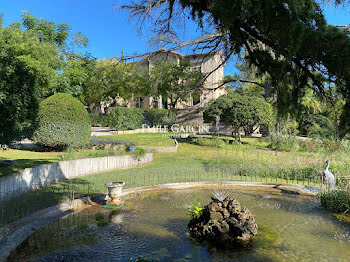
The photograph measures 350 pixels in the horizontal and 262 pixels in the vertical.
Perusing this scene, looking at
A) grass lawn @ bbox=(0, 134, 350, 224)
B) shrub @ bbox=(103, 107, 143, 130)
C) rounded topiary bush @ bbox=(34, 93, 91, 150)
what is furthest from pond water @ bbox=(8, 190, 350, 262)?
shrub @ bbox=(103, 107, 143, 130)

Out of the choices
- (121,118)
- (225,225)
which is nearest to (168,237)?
(225,225)

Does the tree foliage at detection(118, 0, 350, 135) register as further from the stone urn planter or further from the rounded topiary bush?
the rounded topiary bush

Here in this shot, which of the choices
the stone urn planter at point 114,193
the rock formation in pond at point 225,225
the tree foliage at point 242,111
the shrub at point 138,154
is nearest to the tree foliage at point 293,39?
the rock formation in pond at point 225,225

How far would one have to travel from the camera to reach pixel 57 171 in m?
8.73

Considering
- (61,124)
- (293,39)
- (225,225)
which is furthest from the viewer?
(61,124)

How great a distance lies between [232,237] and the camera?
479cm

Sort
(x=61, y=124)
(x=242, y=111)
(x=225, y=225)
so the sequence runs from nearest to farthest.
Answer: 1. (x=225, y=225)
2. (x=61, y=124)
3. (x=242, y=111)

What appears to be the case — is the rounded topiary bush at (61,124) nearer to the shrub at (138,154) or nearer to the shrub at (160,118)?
the shrub at (138,154)

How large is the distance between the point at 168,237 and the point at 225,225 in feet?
3.47

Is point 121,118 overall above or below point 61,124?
above

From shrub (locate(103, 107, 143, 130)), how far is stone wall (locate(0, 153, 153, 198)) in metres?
14.2

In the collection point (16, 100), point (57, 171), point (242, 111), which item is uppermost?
point (242, 111)

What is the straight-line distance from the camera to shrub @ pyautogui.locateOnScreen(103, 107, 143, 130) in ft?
86.4

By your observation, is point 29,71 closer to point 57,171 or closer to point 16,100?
point 16,100
